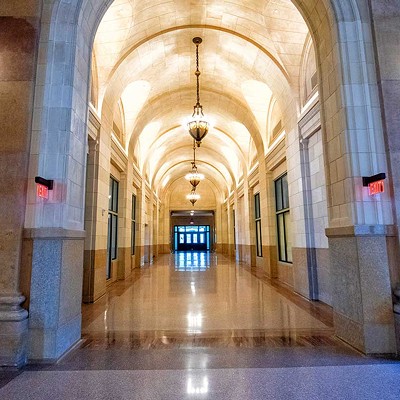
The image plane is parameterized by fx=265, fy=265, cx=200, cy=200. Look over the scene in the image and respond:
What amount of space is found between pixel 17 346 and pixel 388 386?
3.62 m

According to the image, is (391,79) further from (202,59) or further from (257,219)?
(257,219)

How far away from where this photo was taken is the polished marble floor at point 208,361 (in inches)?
91.3

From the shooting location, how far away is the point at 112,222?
832 cm

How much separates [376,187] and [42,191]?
152 inches

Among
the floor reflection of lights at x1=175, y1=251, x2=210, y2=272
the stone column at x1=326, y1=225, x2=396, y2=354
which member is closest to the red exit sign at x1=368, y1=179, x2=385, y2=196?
the stone column at x1=326, y1=225, x2=396, y2=354

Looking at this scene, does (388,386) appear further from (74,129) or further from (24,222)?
(74,129)

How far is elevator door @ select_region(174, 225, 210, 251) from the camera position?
2816 centimetres

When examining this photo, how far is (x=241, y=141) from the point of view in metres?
12.5

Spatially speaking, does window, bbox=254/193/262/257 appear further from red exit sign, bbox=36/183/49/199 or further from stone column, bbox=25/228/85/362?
red exit sign, bbox=36/183/49/199

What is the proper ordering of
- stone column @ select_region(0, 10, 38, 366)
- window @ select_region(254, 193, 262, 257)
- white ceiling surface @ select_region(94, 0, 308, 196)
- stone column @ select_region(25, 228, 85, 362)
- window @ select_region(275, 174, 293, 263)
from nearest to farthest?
stone column @ select_region(0, 10, 38, 366), stone column @ select_region(25, 228, 85, 362), white ceiling surface @ select_region(94, 0, 308, 196), window @ select_region(275, 174, 293, 263), window @ select_region(254, 193, 262, 257)

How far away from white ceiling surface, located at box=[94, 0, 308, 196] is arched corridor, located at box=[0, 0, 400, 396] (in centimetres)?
5

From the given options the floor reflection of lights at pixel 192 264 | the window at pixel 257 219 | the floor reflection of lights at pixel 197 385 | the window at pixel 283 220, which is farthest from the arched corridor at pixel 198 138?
the window at pixel 257 219

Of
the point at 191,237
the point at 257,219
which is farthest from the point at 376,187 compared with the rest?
the point at 191,237

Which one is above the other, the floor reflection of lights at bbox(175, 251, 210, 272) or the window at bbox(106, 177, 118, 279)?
the window at bbox(106, 177, 118, 279)
